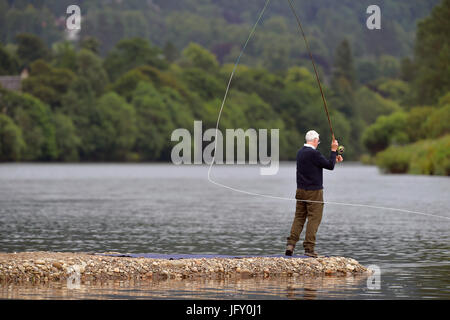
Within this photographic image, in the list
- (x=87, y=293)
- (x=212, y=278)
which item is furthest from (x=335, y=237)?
(x=87, y=293)

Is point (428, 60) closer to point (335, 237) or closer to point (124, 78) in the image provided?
A: point (124, 78)

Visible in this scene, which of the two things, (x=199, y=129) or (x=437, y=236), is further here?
(x=199, y=129)

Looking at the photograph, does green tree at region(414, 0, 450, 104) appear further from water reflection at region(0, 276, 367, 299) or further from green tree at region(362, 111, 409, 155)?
water reflection at region(0, 276, 367, 299)

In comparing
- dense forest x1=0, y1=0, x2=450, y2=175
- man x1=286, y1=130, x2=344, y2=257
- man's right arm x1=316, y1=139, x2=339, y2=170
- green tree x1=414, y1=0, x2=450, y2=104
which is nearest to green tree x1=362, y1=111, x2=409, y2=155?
dense forest x1=0, y1=0, x2=450, y2=175

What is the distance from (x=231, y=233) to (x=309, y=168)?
946 cm

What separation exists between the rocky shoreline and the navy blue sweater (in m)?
1.17

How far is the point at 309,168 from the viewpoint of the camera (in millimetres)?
17234

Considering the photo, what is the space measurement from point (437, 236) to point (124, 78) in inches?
5206

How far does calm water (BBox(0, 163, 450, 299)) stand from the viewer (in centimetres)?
1544

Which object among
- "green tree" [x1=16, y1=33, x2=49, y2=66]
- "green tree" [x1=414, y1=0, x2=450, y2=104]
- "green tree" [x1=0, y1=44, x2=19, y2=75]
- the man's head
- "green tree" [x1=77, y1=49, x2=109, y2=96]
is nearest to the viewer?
the man's head

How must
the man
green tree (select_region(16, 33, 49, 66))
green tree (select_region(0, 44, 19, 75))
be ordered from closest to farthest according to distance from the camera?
the man
green tree (select_region(0, 44, 19, 75))
green tree (select_region(16, 33, 49, 66))

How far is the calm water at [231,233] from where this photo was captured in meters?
15.4

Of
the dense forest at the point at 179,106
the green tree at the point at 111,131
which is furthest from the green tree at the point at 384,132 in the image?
the green tree at the point at 111,131

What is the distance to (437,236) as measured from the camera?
2545cm
